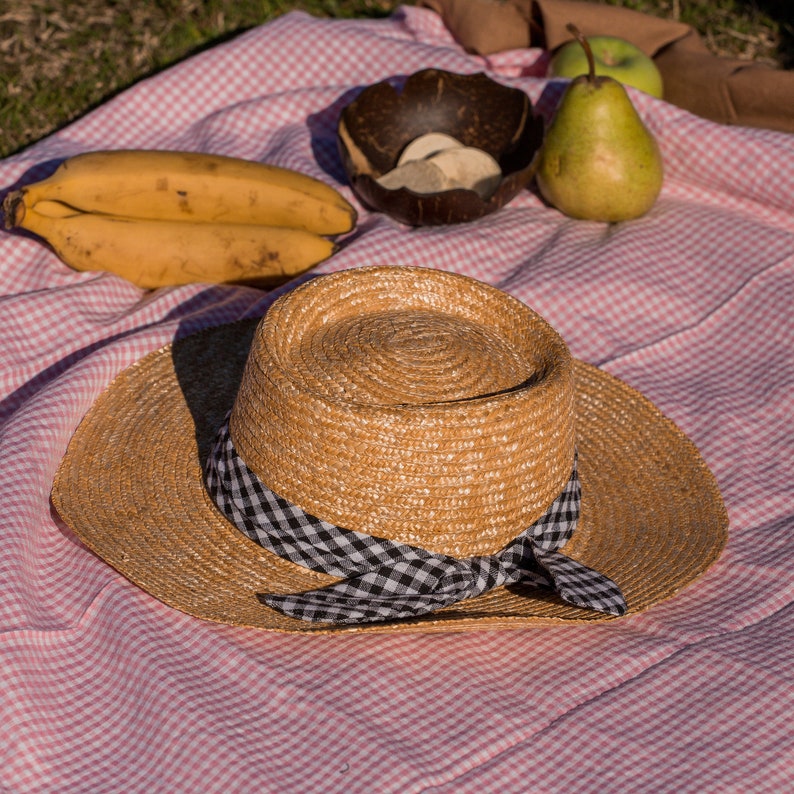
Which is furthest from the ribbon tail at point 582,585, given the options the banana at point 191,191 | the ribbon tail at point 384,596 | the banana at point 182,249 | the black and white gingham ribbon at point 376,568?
the banana at point 191,191

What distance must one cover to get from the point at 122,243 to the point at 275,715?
5.03ft

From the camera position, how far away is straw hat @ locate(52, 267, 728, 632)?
186cm

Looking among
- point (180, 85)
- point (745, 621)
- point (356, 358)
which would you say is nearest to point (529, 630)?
point (745, 621)

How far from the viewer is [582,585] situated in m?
1.93

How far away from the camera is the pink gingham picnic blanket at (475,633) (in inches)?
70.6

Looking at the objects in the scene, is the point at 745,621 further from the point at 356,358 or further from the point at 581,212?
the point at 581,212

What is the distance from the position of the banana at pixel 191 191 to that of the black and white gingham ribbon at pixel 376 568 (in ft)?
3.92

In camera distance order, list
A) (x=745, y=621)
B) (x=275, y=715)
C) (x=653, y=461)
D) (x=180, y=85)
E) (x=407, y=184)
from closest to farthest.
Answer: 1. (x=275, y=715)
2. (x=745, y=621)
3. (x=653, y=461)
4. (x=407, y=184)
5. (x=180, y=85)

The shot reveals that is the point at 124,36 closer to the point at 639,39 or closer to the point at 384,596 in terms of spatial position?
the point at 639,39

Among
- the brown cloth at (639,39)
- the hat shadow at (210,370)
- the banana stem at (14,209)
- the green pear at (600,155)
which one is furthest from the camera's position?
the brown cloth at (639,39)

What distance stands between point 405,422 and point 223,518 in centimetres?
47

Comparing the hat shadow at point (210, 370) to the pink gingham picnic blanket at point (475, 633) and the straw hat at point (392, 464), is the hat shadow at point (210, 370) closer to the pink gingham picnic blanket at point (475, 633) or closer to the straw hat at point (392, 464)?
the straw hat at point (392, 464)

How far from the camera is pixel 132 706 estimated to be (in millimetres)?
1859

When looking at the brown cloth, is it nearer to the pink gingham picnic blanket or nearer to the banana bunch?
the pink gingham picnic blanket
